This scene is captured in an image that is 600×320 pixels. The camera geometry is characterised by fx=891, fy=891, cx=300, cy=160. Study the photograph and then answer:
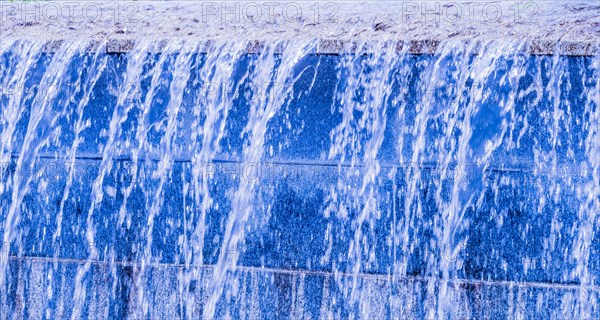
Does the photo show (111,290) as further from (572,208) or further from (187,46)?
(572,208)

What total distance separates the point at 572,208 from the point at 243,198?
200cm

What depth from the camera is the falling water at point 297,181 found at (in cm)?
533

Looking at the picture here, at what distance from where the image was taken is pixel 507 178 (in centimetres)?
→ 537

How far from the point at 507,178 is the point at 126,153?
7.90 feet

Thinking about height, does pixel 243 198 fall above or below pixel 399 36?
below

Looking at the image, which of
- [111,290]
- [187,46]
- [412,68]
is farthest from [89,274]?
[412,68]

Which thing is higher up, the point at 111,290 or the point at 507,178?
the point at 507,178

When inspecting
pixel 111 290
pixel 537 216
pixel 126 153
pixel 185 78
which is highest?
pixel 185 78

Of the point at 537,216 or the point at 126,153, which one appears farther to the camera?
the point at 126,153

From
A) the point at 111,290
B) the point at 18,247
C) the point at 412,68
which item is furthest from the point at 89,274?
the point at 412,68

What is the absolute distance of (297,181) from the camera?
5570 mm

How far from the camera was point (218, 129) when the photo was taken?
568cm

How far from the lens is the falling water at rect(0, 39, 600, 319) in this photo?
210 inches

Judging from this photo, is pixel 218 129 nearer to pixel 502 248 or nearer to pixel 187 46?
pixel 187 46
